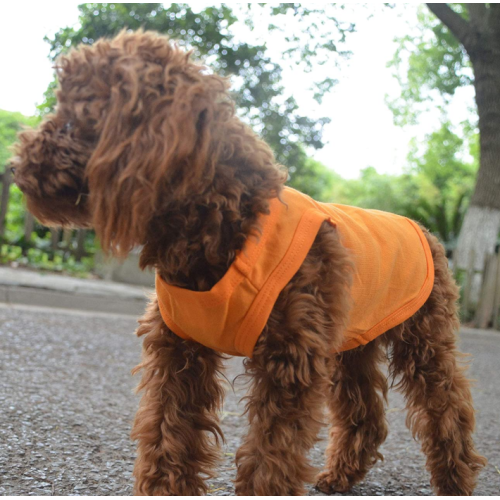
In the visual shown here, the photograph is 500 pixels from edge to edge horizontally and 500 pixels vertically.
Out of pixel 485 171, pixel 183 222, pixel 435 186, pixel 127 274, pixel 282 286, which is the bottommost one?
pixel 127 274

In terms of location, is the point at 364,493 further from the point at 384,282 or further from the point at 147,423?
the point at 147,423

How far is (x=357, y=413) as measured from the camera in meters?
3.16

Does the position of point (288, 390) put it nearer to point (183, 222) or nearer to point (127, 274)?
point (183, 222)

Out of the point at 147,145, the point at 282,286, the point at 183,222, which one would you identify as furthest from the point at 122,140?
the point at 282,286

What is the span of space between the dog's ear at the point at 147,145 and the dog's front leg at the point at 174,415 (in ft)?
1.78

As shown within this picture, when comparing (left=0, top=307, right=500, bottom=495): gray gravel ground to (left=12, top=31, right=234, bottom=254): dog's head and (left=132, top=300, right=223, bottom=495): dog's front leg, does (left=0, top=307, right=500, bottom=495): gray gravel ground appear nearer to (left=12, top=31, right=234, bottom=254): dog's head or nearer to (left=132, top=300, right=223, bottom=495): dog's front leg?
(left=132, top=300, right=223, bottom=495): dog's front leg

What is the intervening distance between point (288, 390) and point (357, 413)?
119 centimetres

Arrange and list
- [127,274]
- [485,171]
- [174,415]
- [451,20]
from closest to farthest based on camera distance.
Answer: [174,415]
[127,274]
[485,171]
[451,20]

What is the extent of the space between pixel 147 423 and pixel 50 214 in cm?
88

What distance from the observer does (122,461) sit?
→ 2.92 metres

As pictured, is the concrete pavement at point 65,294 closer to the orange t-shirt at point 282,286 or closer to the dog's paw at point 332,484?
the dog's paw at point 332,484

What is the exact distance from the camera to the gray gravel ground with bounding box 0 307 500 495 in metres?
2.67

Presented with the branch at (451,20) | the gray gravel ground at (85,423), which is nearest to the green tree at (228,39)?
the branch at (451,20)

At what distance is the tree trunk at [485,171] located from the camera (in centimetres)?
1178
